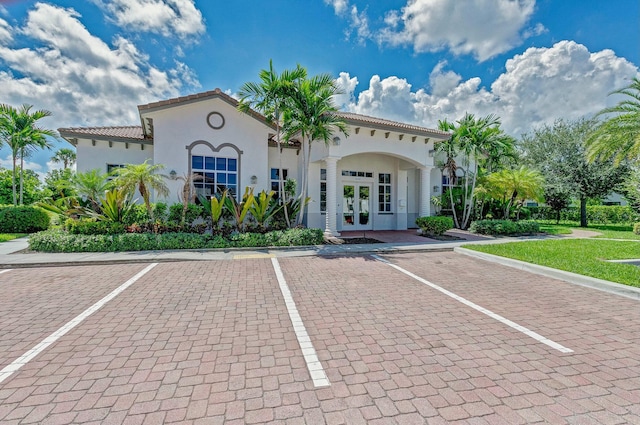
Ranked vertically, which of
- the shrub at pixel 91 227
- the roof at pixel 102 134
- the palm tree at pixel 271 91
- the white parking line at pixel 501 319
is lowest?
the white parking line at pixel 501 319

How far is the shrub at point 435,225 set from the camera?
14.1 meters

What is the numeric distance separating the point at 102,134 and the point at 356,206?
1307cm

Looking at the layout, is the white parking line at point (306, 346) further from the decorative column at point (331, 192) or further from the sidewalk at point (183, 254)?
the decorative column at point (331, 192)

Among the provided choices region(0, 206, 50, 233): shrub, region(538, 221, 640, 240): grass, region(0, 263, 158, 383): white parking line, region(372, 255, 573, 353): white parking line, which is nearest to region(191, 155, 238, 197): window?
region(0, 206, 50, 233): shrub

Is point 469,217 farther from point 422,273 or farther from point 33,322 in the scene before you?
point 33,322

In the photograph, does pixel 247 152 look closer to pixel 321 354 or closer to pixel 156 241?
pixel 156 241

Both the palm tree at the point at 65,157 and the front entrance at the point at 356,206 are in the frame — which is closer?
the front entrance at the point at 356,206

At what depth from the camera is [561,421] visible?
7.94 ft

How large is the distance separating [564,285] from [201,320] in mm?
7676

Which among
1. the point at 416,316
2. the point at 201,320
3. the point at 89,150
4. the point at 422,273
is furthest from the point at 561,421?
the point at 89,150

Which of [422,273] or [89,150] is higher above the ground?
[89,150]

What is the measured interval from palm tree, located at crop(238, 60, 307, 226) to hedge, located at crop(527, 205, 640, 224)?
84.3ft

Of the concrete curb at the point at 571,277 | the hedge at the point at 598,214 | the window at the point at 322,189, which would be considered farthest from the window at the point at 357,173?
the hedge at the point at 598,214

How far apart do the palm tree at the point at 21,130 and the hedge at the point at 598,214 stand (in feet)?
120
